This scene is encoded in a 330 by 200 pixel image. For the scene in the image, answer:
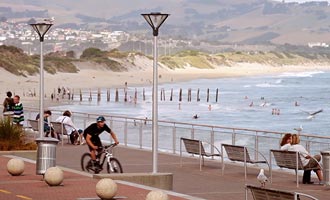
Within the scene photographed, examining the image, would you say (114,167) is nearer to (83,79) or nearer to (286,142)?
(286,142)

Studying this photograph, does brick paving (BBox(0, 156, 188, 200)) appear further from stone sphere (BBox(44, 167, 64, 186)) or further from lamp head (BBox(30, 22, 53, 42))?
lamp head (BBox(30, 22, 53, 42))

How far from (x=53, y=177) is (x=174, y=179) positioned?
422 cm

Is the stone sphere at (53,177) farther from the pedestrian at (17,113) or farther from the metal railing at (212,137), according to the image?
the pedestrian at (17,113)

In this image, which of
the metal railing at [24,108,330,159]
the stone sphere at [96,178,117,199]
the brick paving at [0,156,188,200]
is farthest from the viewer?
the metal railing at [24,108,330,159]

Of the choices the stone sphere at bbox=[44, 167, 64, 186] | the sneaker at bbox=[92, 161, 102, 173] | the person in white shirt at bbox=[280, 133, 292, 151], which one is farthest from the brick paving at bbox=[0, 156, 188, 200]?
the person in white shirt at bbox=[280, 133, 292, 151]

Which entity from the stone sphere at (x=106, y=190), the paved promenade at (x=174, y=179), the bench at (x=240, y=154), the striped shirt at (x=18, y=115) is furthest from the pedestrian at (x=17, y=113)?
the stone sphere at (x=106, y=190)

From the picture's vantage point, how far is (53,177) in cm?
1811

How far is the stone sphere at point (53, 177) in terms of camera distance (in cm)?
1811

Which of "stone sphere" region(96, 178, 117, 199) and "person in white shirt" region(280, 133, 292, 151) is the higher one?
"person in white shirt" region(280, 133, 292, 151)

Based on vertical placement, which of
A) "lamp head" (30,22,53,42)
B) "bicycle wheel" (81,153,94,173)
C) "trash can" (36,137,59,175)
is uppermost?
"lamp head" (30,22,53,42)

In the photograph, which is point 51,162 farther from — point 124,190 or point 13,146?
point 13,146

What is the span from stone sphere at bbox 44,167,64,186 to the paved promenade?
129mm

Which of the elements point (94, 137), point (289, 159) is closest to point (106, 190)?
point (94, 137)

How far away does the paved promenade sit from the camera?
17350 mm
